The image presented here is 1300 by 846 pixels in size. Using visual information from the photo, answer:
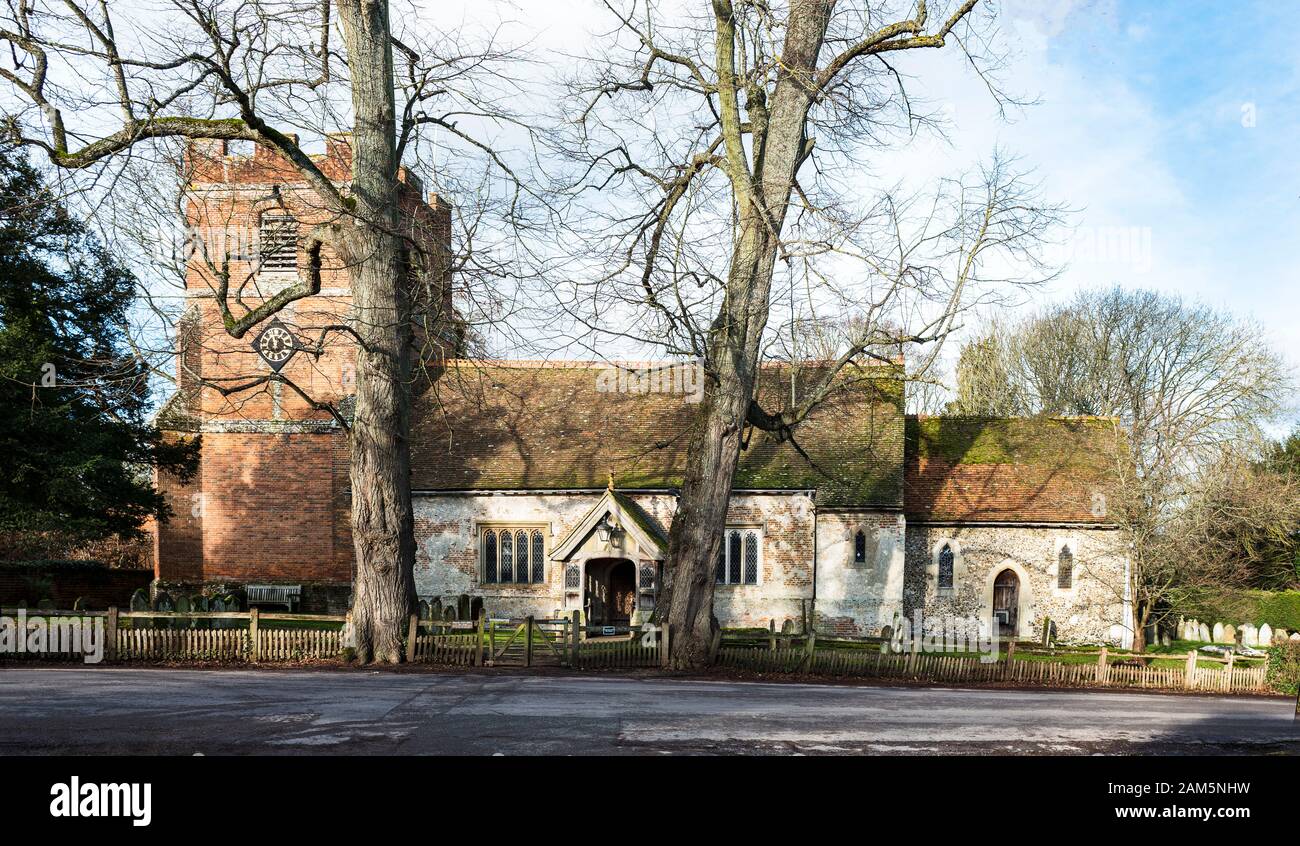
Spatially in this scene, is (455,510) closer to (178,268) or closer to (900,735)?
(178,268)

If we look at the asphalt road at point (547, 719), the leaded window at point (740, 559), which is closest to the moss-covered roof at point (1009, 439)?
the leaded window at point (740, 559)

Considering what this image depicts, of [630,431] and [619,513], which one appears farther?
[630,431]

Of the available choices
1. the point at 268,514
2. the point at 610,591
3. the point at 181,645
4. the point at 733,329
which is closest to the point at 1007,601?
the point at 610,591

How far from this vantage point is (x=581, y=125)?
18297 millimetres

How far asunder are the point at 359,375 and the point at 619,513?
36.8 ft

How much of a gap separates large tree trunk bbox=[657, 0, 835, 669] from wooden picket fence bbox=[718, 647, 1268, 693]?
5.24ft

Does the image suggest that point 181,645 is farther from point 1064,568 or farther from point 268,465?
point 1064,568

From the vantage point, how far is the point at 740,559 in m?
29.8

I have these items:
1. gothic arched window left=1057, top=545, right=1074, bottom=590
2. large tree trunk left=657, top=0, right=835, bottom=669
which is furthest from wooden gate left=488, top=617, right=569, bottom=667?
gothic arched window left=1057, top=545, right=1074, bottom=590

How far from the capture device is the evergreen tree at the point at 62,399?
936 inches

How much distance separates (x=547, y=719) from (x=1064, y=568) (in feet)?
80.5

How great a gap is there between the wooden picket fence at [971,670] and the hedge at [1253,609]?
11.7 m

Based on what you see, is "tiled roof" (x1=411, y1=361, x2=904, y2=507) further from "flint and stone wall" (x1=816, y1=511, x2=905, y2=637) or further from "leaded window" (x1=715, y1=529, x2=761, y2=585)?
"leaded window" (x1=715, y1=529, x2=761, y2=585)

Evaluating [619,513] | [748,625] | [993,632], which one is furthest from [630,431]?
[993,632]
